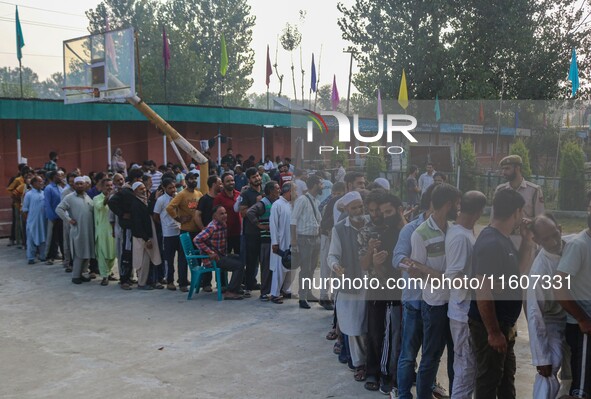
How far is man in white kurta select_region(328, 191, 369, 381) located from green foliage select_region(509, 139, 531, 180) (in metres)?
1.52

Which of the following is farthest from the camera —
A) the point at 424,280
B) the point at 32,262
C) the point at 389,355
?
the point at 32,262

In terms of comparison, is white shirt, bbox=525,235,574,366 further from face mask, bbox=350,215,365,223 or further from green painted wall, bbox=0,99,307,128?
green painted wall, bbox=0,99,307,128

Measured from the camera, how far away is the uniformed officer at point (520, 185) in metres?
4.80

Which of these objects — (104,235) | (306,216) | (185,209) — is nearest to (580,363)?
(306,216)

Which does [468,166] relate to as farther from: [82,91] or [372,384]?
[82,91]

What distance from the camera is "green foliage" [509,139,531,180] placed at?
17.5 ft

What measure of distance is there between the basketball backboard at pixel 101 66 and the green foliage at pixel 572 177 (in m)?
9.24

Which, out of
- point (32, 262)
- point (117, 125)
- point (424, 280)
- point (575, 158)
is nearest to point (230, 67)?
point (117, 125)

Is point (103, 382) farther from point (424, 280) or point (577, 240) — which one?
point (577, 240)

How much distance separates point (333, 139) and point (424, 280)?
2150 millimetres

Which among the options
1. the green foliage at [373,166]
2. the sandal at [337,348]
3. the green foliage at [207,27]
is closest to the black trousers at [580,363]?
the sandal at [337,348]

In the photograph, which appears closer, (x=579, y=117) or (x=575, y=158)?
(x=575, y=158)

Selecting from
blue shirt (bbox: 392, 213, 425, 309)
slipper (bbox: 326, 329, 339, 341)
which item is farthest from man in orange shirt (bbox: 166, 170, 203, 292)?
blue shirt (bbox: 392, 213, 425, 309)

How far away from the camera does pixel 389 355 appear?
4770 mm
